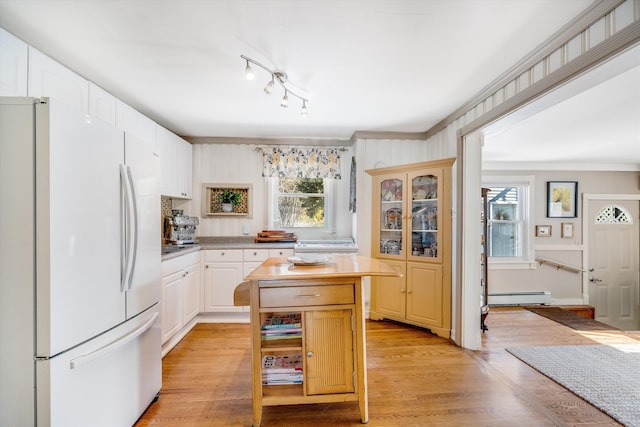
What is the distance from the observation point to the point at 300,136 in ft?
13.0

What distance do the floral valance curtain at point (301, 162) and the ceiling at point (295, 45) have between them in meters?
1.06

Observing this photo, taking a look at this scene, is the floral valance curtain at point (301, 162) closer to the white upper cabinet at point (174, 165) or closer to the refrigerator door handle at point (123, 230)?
the white upper cabinet at point (174, 165)

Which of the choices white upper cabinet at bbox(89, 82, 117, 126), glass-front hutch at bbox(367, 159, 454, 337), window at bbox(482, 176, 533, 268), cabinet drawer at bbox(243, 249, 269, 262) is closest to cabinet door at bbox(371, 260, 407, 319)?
glass-front hutch at bbox(367, 159, 454, 337)

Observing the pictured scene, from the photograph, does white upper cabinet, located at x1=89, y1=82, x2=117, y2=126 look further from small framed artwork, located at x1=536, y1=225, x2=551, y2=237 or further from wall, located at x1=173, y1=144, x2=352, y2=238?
small framed artwork, located at x1=536, y1=225, x2=551, y2=237

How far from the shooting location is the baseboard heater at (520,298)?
14.8 feet

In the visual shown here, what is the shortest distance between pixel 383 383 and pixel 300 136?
10.1 feet

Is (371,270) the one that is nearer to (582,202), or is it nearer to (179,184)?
(179,184)

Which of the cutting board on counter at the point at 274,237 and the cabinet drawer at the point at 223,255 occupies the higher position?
the cutting board on counter at the point at 274,237

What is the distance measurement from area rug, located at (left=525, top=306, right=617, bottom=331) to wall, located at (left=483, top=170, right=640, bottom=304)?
0.59m

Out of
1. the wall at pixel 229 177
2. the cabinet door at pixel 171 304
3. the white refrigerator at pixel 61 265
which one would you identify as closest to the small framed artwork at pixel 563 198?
the wall at pixel 229 177

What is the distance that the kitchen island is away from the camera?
1666 mm

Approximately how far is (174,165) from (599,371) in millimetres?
4699

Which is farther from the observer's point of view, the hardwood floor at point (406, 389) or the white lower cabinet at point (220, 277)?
→ the white lower cabinet at point (220, 277)

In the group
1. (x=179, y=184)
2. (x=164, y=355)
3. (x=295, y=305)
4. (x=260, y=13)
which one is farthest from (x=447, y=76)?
(x=164, y=355)
